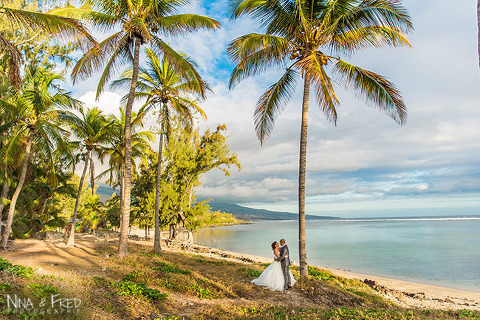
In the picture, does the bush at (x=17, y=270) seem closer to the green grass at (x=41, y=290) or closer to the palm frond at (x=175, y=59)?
the green grass at (x=41, y=290)

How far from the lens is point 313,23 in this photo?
443 inches

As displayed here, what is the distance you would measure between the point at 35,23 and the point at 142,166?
1027 inches

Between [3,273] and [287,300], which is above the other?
[3,273]

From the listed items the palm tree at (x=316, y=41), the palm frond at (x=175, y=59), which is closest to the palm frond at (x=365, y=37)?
the palm tree at (x=316, y=41)

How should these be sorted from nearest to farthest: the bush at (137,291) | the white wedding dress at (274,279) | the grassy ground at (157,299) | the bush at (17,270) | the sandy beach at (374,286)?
1. the grassy ground at (157,299)
2. the bush at (17,270)
3. the bush at (137,291)
4. the white wedding dress at (274,279)
5. the sandy beach at (374,286)

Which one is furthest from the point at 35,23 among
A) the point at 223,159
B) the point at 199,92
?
the point at 223,159

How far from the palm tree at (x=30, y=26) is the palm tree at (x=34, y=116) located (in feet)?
25.1

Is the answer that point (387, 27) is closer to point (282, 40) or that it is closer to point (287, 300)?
point (282, 40)

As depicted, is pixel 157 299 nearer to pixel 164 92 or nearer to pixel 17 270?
pixel 17 270

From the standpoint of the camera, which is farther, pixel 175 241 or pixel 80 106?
pixel 175 241

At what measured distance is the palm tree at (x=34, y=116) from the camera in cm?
1516

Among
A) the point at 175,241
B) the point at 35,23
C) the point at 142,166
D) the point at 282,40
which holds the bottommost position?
the point at 175,241

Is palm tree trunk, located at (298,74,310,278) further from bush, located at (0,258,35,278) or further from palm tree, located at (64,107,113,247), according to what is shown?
palm tree, located at (64,107,113,247)

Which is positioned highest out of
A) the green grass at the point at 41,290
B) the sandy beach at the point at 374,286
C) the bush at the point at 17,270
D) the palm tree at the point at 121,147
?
the palm tree at the point at 121,147
